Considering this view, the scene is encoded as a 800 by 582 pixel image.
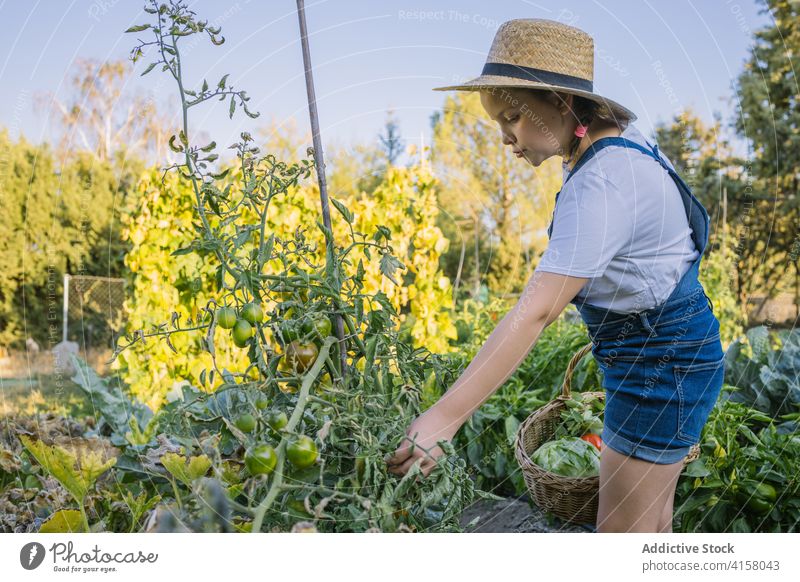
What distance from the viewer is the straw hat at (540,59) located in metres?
1.22

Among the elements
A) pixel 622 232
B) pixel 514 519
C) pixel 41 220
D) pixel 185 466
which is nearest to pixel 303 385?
pixel 185 466

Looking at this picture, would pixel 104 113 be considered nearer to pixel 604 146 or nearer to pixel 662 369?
pixel 604 146

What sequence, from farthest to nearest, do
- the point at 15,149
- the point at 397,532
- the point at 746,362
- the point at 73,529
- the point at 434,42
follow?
the point at 15,149 < the point at 746,362 < the point at 434,42 < the point at 73,529 < the point at 397,532

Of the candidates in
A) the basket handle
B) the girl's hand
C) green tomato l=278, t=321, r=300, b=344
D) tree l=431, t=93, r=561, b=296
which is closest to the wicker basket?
the basket handle

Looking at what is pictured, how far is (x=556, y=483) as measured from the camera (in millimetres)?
1664

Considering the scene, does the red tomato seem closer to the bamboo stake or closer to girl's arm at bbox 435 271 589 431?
girl's arm at bbox 435 271 589 431

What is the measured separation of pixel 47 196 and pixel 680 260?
286 inches

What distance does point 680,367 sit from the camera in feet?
4.39

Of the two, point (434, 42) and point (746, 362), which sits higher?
point (434, 42)

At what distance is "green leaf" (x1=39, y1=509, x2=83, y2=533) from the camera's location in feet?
3.23

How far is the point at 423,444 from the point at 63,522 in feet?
1.79

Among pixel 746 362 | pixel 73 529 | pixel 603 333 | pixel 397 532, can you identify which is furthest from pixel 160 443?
pixel 746 362

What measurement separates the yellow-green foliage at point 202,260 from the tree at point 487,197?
35.2 inches
